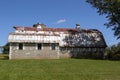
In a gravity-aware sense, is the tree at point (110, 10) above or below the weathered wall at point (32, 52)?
above

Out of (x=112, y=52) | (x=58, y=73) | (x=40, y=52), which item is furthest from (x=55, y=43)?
(x=58, y=73)

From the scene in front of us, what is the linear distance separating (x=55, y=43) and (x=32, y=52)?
153 inches

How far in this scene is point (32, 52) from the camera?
40.5 metres

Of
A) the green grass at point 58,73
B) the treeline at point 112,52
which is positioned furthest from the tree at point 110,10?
the green grass at point 58,73

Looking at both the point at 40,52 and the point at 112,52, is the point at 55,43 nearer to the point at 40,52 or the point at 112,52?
the point at 40,52

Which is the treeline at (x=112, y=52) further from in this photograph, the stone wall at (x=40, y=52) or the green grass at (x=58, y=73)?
the green grass at (x=58, y=73)

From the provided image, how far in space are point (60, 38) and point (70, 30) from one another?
13.7 ft

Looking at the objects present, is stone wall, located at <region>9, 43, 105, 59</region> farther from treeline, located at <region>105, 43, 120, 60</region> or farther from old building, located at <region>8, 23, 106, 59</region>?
treeline, located at <region>105, 43, 120, 60</region>

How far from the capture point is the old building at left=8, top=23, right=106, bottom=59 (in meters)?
40.3

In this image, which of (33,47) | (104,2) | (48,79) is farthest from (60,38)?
(48,79)

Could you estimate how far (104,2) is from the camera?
42.8m

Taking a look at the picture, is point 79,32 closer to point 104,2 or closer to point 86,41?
point 86,41

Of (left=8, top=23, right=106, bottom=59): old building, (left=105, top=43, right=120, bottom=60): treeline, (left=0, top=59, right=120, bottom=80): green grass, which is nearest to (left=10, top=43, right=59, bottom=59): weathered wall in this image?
(left=8, top=23, right=106, bottom=59): old building

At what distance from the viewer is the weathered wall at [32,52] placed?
3988 cm
